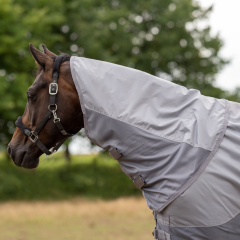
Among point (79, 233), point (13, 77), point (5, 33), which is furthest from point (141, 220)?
point (5, 33)

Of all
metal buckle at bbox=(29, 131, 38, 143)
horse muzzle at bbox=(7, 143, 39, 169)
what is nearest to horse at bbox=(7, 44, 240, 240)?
metal buckle at bbox=(29, 131, 38, 143)

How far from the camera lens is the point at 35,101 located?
7.91ft

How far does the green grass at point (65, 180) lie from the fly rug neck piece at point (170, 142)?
957cm

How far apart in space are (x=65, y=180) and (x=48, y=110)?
38.2 ft

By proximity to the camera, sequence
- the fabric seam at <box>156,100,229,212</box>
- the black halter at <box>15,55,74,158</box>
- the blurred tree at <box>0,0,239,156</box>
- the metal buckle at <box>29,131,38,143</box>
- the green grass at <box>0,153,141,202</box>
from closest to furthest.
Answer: the fabric seam at <box>156,100,229,212</box>
the black halter at <box>15,55,74,158</box>
the metal buckle at <box>29,131,38,143</box>
the blurred tree at <box>0,0,239,156</box>
the green grass at <box>0,153,141,202</box>

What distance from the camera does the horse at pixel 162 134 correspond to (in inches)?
77.9

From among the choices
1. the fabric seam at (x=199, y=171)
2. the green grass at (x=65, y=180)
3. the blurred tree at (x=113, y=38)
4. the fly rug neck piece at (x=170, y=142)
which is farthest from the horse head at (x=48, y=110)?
the green grass at (x=65, y=180)

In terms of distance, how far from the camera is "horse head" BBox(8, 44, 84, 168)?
2.33 m

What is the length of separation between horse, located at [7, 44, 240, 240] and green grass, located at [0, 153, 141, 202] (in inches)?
374

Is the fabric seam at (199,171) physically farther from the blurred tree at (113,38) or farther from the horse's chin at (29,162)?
the blurred tree at (113,38)

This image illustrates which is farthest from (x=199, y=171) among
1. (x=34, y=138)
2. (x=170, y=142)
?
(x=34, y=138)

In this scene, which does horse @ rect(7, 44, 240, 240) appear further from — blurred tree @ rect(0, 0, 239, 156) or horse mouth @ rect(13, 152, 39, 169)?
blurred tree @ rect(0, 0, 239, 156)

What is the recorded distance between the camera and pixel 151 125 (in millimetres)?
2100

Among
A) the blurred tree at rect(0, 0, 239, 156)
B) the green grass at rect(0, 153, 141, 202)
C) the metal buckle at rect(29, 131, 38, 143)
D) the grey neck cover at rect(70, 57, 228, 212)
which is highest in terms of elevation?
the grey neck cover at rect(70, 57, 228, 212)
